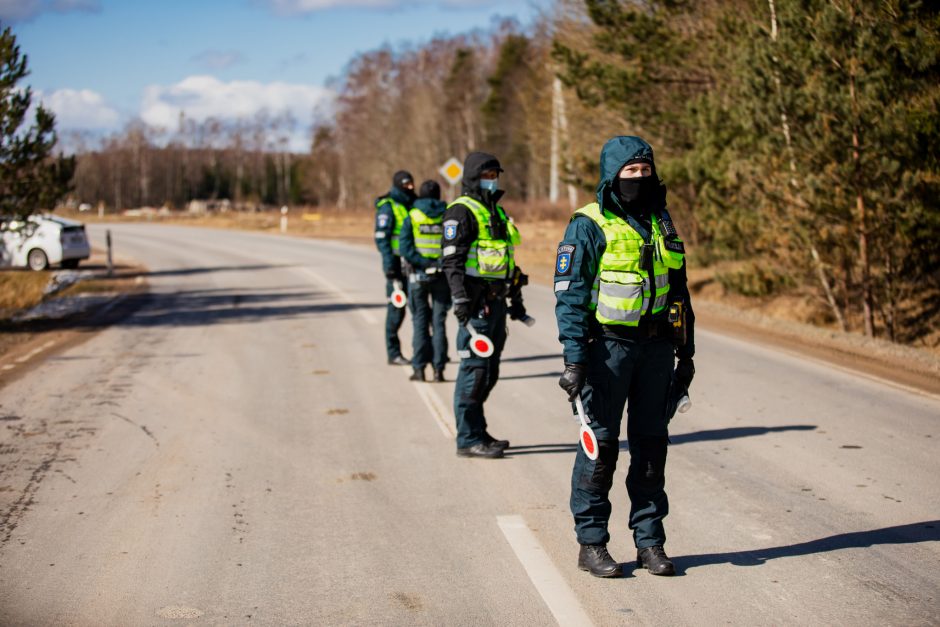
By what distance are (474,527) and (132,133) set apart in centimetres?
13424

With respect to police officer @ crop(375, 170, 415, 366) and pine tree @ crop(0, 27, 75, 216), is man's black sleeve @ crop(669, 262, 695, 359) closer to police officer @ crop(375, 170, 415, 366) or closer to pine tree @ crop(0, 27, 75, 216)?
police officer @ crop(375, 170, 415, 366)

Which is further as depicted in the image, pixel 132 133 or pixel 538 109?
pixel 132 133

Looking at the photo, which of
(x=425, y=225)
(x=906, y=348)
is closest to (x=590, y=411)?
(x=425, y=225)

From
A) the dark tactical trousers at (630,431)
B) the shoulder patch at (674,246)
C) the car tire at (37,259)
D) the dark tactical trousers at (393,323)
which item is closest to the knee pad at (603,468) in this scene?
the dark tactical trousers at (630,431)

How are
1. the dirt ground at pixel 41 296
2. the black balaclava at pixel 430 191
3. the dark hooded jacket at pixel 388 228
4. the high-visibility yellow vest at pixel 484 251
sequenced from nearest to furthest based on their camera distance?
the high-visibility yellow vest at pixel 484 251
the black balaclava at pixel 430 191
the dark hooded jacket at pixel 388 228
the dirt ground at pixel 41 296

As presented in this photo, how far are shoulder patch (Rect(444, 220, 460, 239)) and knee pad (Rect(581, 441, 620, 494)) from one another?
2.91 m

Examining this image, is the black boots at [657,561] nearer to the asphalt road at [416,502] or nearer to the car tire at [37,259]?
the asphalt road at [416,502]

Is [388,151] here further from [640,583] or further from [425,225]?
[640,583]

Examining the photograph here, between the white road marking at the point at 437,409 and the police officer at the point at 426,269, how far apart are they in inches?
13.5

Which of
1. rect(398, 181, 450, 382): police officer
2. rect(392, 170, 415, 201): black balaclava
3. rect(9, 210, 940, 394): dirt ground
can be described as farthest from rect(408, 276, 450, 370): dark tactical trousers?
rect(9, 210, 940, 394): dirt ground

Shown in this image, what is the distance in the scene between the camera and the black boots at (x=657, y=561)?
5.35 metres

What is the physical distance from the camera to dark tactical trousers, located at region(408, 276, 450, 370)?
35.1 feet

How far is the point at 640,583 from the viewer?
530 cm

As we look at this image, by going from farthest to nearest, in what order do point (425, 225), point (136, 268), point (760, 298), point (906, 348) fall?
point (136, 268) → point (760, 298) → point (906, 348) → point (425, 225)
